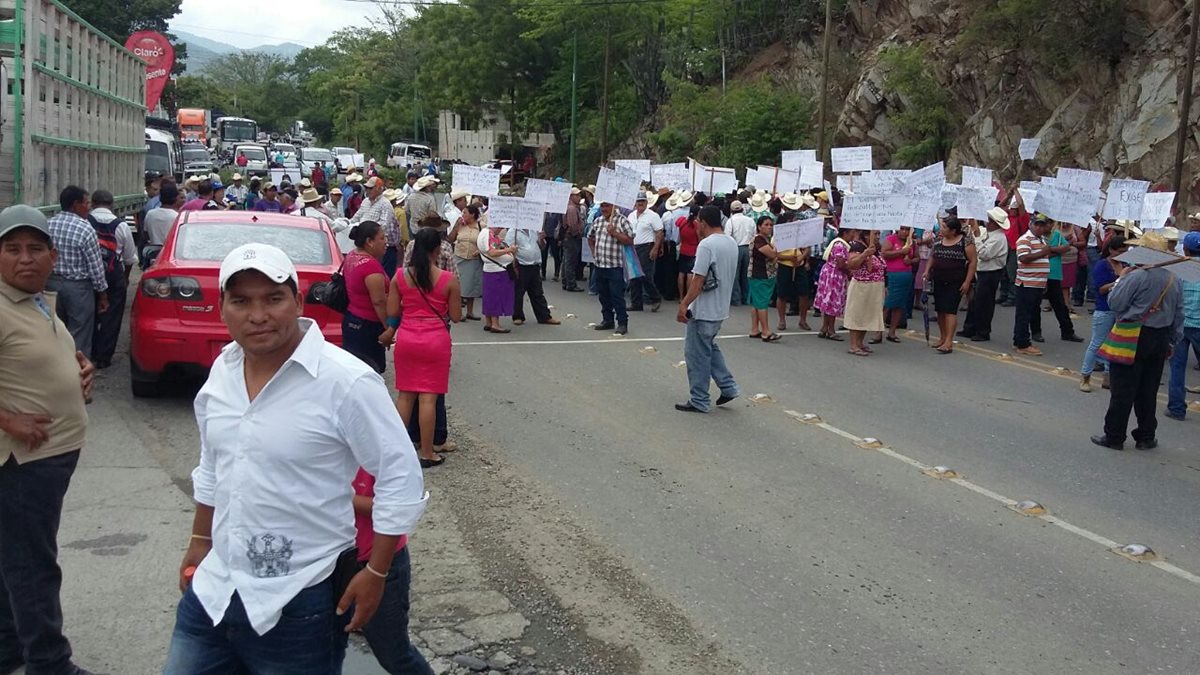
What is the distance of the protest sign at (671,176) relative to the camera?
22.1 meters

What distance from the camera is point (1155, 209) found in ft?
52.9

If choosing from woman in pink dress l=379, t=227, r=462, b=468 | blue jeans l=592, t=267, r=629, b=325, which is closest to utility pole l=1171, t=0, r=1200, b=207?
blue jeans l=592, t=267, r=629, b=325

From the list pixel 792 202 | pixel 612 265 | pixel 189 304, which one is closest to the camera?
pixel 189 304

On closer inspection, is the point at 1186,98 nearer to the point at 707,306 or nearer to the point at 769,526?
the point at 707,306

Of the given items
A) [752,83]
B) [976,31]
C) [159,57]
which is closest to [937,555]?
[159,57]

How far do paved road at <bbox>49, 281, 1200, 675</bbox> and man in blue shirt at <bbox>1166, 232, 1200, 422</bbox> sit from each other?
1.11 feet

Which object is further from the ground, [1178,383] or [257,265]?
[257,265]

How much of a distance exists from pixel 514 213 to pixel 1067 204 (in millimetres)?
7197

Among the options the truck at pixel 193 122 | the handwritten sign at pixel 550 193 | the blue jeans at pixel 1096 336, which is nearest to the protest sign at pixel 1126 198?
the blue jeans at pixel 1096 336

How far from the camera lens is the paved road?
518cm

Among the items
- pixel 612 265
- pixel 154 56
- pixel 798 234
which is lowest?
pixel 612 265

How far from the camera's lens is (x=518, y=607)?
5492 millimetres

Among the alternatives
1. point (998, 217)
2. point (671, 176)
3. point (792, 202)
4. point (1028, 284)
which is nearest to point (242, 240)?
point (1028, 284)

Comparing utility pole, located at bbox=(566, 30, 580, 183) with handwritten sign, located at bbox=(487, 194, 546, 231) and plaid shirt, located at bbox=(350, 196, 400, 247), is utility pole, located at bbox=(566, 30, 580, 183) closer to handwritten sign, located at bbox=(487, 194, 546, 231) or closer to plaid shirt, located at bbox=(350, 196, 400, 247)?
plaid shirt, located at bbox=(350, 196, 400, 247)
